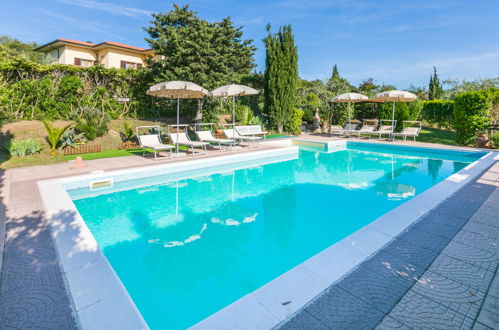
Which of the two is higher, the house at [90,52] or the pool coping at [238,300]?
the house at [90,52]

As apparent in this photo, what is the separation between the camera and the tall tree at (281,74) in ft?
56.6

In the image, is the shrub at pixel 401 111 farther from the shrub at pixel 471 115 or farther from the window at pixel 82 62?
the window at pixel 82 62

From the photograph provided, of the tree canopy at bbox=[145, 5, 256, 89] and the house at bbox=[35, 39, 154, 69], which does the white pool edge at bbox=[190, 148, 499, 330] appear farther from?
the house at bbox=[35, 39, 154, 69]

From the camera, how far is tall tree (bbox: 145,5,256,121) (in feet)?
46.9

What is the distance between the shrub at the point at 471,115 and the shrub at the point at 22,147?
58.1ft

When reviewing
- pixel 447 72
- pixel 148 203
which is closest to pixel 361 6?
pixel 148 203

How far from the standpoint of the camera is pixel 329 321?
2.24m

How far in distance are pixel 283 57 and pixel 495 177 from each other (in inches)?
519

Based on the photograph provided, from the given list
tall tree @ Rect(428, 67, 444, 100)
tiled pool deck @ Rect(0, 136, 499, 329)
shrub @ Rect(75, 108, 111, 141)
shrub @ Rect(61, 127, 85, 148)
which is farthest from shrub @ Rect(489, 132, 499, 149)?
tall tree @ Rect(428, 67, 444, 100)

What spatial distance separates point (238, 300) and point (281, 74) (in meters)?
16.5

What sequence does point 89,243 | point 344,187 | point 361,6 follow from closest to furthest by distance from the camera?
1. point 89,243
2. point 344,187
3. point 361,6

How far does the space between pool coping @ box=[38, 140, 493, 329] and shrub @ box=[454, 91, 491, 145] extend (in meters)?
11.1

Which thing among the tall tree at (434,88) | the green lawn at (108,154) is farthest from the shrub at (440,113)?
the green lawn at (108,154)

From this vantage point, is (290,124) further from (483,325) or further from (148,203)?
(483,325)
